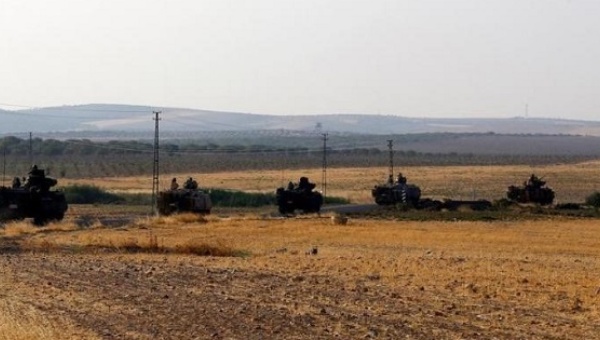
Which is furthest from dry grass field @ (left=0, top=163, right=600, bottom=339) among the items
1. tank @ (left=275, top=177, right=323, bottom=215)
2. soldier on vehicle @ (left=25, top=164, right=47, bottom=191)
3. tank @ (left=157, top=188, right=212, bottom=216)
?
tank @ (left=275, top=177, right=323, bottom=215)

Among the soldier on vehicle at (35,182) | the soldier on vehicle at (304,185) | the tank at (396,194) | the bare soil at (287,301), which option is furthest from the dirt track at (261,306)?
the tank at (396,194)

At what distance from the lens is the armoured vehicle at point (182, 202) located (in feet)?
187

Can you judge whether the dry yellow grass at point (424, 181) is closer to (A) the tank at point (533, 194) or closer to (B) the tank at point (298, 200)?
(A) the tank at point (533, 194)

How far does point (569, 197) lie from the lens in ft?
283

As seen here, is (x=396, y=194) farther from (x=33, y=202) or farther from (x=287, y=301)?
(x=287, y=301)

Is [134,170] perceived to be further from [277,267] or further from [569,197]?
[277,267]

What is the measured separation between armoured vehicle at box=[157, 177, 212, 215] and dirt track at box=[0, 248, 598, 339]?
30.5 meters

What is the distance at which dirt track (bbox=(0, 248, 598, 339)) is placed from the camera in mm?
16688

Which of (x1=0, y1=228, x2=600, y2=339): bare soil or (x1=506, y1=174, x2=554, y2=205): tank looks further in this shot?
(x1=506, y1=174, x2=554, y2=205): tank

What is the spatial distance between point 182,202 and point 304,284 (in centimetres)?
3500

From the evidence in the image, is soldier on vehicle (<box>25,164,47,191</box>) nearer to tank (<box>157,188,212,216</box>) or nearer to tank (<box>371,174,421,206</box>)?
tank (<box>157,188,212,216</box>)

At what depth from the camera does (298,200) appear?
60.1 metres

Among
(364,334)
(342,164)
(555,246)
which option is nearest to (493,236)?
(555,246)

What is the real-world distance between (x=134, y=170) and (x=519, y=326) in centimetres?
12402
